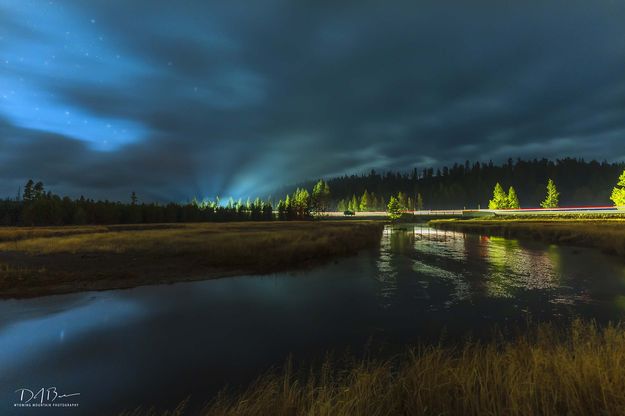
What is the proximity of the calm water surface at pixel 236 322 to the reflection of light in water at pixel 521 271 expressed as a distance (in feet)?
0.46

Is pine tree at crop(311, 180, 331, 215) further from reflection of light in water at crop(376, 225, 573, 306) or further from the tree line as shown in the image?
reflection of light in water at crop(376, 225, 573, 306)

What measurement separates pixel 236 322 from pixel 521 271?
80.2ft

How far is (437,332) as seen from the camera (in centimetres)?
1330

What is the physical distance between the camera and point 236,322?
49.1ft

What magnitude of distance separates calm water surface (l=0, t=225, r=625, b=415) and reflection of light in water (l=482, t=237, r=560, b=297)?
141 millimetres

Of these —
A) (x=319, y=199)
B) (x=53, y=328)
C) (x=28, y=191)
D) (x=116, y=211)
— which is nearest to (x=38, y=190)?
(x=28, y=191)

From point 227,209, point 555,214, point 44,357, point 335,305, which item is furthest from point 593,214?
point 227,209

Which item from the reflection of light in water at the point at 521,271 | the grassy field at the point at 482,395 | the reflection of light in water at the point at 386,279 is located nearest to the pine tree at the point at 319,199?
the reflection of light in water at the point at 521,271

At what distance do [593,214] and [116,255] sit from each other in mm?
108591

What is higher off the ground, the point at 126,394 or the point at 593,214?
the point at 593,214

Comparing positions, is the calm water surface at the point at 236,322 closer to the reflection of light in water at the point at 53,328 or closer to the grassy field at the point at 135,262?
the reflection of light in water at the point at 53,328

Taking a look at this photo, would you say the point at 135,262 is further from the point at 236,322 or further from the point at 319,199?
the point at 319,199

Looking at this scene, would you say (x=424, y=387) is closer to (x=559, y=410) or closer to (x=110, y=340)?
(x=559, y=410)

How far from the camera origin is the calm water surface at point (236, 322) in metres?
9.84
